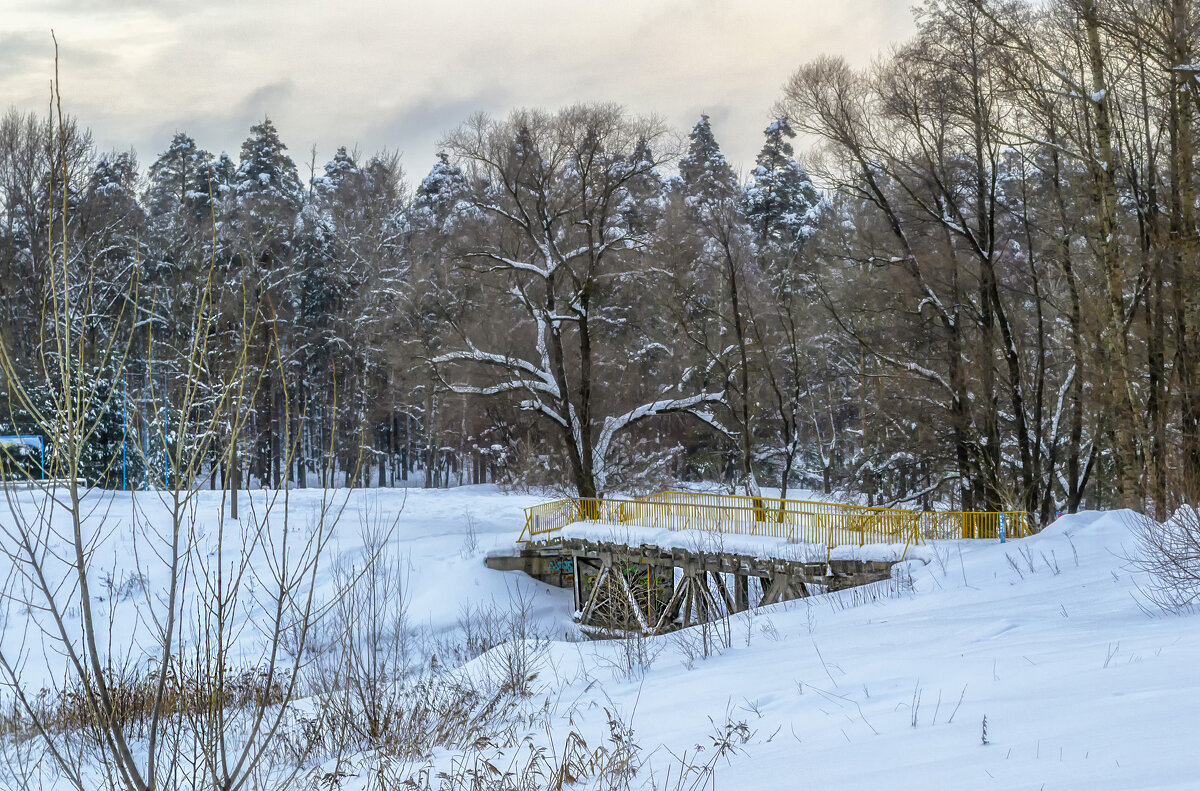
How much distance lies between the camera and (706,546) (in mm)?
19906

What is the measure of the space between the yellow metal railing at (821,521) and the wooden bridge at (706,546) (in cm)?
3

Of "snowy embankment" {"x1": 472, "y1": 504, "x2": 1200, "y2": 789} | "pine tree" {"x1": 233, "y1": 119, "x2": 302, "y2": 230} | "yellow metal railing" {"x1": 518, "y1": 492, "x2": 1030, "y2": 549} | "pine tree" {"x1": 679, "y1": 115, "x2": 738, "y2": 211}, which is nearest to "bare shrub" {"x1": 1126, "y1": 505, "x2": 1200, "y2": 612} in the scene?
"snowy embankment" {"x1": 472, "y1": 504, "x2": 1200, "y2": 789}

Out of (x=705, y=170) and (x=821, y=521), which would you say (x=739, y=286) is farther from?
(x=821, y=521)

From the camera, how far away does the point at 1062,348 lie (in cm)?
2688

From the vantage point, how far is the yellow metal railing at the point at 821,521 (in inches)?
665

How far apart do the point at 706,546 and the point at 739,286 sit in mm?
18441

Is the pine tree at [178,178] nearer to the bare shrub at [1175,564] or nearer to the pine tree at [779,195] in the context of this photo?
the pine tree at [779,195]

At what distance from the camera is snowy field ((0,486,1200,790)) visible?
392 centimetres

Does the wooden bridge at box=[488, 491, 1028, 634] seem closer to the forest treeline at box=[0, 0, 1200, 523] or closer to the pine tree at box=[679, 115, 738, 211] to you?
the forest treeline at box=[0, 0, 1200, 523]

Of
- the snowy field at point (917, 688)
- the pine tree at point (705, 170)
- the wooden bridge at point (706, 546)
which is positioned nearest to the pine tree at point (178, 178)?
the pine tree at point (705, 170)

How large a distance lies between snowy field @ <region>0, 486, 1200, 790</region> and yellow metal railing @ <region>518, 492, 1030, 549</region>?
4186 mm

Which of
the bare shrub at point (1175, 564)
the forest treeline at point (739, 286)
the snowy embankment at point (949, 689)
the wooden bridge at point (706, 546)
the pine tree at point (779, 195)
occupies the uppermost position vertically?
the pine tree at point (779, 195)

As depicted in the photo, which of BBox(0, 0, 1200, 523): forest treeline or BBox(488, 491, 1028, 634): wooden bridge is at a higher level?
BBox(0, 0, 1200, 523): forest treeline

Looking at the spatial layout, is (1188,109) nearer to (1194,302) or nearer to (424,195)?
(1194,302)
